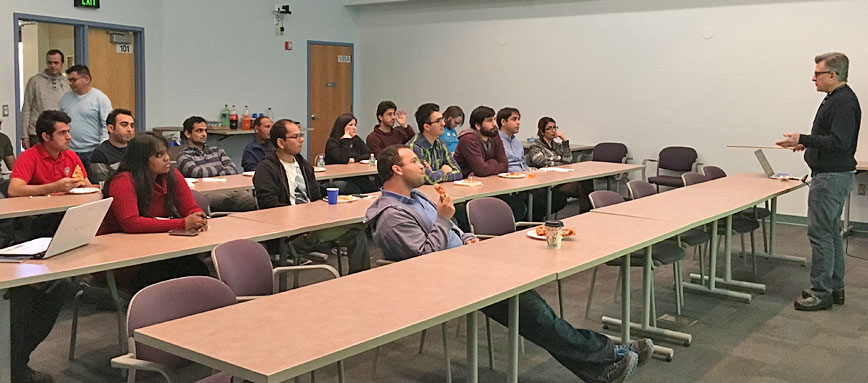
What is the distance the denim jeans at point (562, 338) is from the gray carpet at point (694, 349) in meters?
0.40

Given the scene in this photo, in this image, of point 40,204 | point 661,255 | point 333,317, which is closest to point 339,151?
point 40,204

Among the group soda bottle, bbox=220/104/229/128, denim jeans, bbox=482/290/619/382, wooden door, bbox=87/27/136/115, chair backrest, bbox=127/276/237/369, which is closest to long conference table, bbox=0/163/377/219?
chair backrest, bbox=127/276/237/369

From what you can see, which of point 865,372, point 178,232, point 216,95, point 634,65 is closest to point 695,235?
point 865,372

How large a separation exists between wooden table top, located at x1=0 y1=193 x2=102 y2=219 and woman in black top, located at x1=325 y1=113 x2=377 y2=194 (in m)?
2.66

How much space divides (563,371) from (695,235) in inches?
70.9

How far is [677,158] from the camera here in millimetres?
8938

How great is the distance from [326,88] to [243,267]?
28.6 ft

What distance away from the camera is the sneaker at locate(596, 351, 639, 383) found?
335cm

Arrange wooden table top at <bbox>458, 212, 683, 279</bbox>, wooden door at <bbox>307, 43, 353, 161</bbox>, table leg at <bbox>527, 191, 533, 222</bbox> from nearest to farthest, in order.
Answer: wooden table top at <bbox>458, 212, 683, 279</bbox> < table leg at <bbox>527, 191, 533, 222</bbox> < wooden door at <bbox>307, 43, 353, 161</bbox>

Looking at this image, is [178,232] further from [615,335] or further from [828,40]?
[828,40]

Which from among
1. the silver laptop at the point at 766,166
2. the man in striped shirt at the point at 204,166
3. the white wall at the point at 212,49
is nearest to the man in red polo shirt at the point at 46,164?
the man in striped shirt at the point at 204,166

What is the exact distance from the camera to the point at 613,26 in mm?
9453

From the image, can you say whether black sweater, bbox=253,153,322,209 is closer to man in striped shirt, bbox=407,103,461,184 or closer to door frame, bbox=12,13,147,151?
man in striped shirt, bbox=407,103,461,184

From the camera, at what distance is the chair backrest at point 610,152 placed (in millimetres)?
9312
